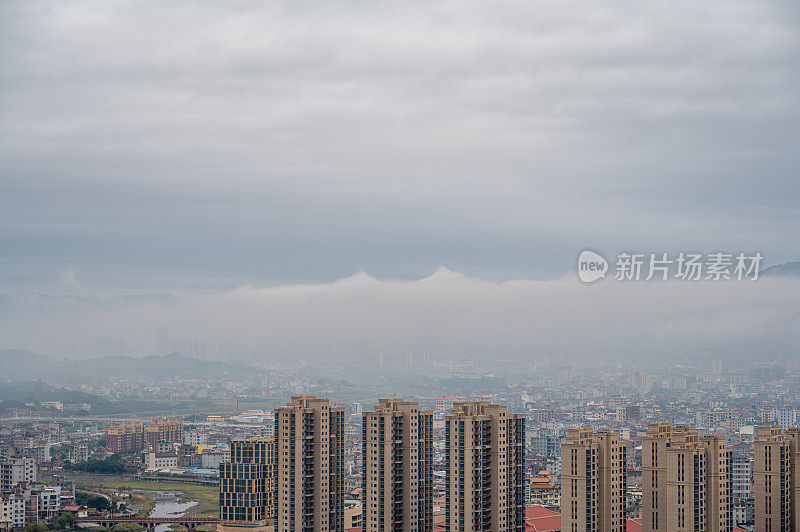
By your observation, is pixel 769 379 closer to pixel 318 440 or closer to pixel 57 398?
pixel 318 440

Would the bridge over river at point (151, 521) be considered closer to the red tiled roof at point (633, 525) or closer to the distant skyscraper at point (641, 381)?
the red tiled roof at point (633, 525)

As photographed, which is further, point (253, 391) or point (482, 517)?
point (253, 391)

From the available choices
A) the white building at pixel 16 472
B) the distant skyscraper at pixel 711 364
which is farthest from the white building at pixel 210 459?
the distant skyscraper at pixel 711 364

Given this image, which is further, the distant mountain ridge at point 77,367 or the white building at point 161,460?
the distant mountain ridge at point 77,367

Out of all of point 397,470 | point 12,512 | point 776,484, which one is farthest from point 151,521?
point 776,484

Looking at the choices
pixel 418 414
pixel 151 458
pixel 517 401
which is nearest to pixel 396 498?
pixel 418 414
